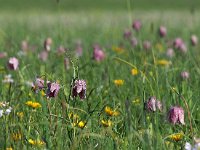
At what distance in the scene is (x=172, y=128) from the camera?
3.47m

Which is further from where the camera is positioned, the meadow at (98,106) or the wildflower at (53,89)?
the wildflower at (53,89)

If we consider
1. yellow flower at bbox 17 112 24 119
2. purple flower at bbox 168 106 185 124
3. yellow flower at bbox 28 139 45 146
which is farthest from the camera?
yellow flower at bbox 17 112 24 119

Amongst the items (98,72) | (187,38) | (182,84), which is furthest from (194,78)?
(187,38)

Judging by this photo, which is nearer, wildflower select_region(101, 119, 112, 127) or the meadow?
the meadow

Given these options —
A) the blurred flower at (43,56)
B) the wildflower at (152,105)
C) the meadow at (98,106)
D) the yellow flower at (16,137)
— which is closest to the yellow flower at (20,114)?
the meadow at (98,106)

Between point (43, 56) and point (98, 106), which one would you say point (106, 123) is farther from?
point (43, 56)

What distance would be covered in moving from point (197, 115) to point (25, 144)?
48.1 inches

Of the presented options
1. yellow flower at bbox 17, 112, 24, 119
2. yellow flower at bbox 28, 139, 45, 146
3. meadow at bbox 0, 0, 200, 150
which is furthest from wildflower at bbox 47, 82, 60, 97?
yellow flower at bbox 17, 112, 24, 119

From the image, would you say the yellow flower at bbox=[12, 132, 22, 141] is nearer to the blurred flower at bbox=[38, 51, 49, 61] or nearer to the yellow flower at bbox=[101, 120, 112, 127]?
the yellow flower at bbox=[101, 120, 112, 127]

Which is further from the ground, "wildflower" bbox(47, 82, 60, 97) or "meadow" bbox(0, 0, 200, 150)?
"wildflower" bbox(47, 82, 60, 97)

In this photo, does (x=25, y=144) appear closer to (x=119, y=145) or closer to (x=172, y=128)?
(x=119, y=145)

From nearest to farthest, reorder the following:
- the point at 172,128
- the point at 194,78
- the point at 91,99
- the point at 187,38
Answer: the point at 172,128
the point at 91,99
the point at 194,78
the point at 187,38

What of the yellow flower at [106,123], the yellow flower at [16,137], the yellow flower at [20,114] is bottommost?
the yellow flower at [16,137]

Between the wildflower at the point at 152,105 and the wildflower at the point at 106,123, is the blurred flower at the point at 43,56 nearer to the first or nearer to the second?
the wildflower at the point at 106,123
